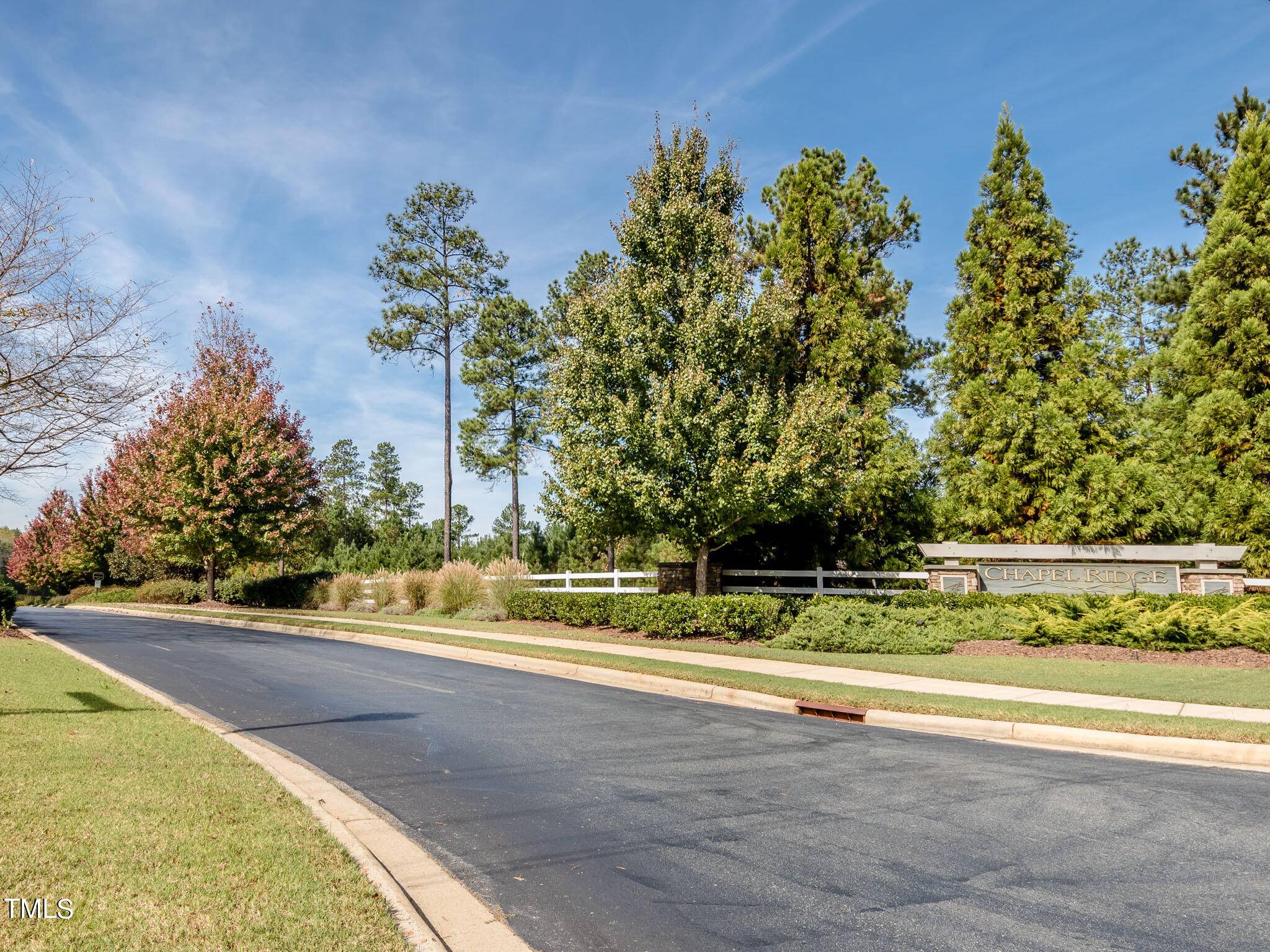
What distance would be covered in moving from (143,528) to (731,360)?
87.3 feet

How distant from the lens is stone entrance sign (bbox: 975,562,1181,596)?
57.0ft

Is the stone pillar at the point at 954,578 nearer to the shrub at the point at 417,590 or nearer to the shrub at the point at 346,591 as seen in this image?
the shrub at the point at 417,590

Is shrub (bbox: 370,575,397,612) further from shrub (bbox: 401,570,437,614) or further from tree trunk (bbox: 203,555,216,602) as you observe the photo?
tree trunk (bbox: 203,555,216,602)

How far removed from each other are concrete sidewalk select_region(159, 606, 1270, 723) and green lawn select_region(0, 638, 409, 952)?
26.5ft

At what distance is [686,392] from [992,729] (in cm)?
1077

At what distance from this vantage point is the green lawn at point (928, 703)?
7844 mm

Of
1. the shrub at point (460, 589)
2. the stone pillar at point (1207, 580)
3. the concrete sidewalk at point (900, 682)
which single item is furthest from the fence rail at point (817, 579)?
the shrub at point (460, 589)

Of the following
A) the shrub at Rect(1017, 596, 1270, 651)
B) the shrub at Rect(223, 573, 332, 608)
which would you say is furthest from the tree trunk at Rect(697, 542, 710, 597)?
the shrub at Rect(223, 573, 332, 608)

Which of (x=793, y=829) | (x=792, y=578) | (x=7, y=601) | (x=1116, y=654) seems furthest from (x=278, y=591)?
(x=793, y=829)

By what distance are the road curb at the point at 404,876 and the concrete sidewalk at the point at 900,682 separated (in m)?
7.34

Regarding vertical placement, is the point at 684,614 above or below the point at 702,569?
below

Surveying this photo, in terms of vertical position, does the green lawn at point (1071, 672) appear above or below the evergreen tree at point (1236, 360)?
below

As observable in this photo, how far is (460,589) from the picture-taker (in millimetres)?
25875

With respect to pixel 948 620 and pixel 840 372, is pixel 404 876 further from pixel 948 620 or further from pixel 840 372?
pixel 840 372
